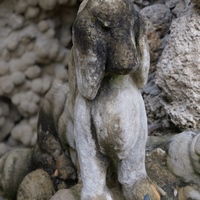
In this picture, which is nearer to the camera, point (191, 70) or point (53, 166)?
point (53, 166)

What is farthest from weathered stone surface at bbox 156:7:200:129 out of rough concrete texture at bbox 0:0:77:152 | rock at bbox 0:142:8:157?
rock at bbox 0:142:8:157

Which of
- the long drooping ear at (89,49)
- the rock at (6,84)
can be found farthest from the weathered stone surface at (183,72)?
the rock at (6,84)

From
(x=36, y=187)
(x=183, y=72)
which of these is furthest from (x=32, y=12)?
(x=36, y=187)

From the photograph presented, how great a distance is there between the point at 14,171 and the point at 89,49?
0.54 meters

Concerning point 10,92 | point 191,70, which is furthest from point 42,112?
point 10,92

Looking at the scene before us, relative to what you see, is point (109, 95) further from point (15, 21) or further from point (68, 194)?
point (15, 21)

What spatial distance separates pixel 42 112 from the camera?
54.7 inches

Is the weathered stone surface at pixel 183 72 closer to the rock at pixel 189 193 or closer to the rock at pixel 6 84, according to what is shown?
the rock at pixel 189 193

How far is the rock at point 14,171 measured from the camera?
140cm

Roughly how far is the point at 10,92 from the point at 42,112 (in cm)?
77

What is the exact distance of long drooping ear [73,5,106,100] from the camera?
1010 millimetres

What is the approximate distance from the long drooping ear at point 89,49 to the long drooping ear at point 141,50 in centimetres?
9

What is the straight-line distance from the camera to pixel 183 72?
1525mm

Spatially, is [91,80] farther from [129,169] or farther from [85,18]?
[129,169]
